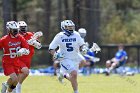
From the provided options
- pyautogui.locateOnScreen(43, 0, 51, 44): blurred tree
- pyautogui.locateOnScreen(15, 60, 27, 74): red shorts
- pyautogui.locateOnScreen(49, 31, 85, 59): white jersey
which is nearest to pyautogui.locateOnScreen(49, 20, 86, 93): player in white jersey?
pyautogui.locateOnScreen(49, 31, 85, 59): white jersey

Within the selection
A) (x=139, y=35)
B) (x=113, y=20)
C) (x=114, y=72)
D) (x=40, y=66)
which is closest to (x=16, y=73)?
(x=114, y=72)

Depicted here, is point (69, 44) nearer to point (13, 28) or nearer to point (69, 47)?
point (69, 47)

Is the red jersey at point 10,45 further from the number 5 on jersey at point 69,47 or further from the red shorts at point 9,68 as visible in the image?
the number 5 on jersey at point 69,47

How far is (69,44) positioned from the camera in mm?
17172

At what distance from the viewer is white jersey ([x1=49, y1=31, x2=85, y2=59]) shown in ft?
56.4

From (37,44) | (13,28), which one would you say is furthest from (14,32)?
(37,44)

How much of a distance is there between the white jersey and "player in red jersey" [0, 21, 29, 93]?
5.18ft

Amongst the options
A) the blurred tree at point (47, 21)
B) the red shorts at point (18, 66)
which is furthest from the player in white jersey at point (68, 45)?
the blurred tree at point (47, 21)

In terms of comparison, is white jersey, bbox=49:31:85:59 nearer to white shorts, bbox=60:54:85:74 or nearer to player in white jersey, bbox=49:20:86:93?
player in white jersey, bbox=49:20:86:93

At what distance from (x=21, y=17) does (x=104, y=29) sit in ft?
26.0

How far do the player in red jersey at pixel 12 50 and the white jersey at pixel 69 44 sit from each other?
5.18 ft

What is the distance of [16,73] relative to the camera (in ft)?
52.4

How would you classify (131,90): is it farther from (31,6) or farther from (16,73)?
(31,6)

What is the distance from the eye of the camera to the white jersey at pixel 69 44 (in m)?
17.2
